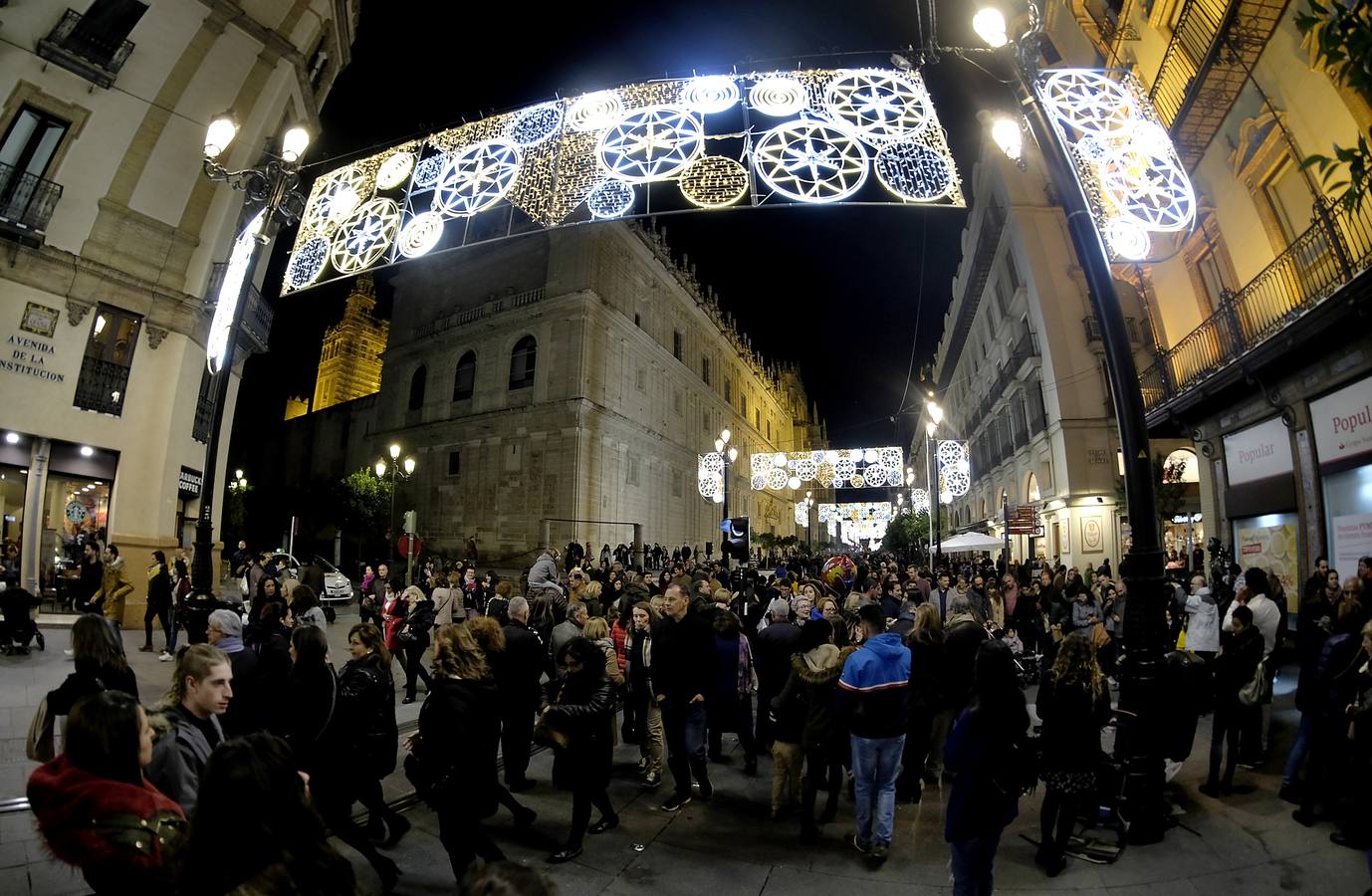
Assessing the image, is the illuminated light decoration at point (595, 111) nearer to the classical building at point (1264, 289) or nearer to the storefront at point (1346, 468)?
the classical building at point (1264, 289)

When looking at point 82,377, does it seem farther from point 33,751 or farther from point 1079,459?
point 1079,459

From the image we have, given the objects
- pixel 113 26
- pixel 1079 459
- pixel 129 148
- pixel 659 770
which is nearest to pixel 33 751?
pixel 659 770

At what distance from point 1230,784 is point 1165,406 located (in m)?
11.5

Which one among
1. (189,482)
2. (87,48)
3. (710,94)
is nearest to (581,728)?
(710,94)

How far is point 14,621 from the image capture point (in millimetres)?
9219

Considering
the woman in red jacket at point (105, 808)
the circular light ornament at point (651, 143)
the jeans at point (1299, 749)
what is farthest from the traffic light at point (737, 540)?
the woman in red jacket at point (105, 808)

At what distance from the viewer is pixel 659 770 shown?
6391 millimetres

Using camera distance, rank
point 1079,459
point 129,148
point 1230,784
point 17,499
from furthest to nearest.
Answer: point 1079,459 → point 129,148 → point 17,499 → point 1230,784

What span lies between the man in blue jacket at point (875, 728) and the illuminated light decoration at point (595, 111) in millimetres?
7673

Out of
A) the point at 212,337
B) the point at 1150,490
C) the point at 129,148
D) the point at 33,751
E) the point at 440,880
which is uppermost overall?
the point at 129,148

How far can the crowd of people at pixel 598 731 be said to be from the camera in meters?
2.16

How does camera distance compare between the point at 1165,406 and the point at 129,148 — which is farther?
the point at 1165,406

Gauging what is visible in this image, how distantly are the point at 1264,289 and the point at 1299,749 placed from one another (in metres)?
9.31

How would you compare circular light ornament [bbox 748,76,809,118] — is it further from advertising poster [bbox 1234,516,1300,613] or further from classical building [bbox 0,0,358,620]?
classical building [bbox 0,0,358,620]
